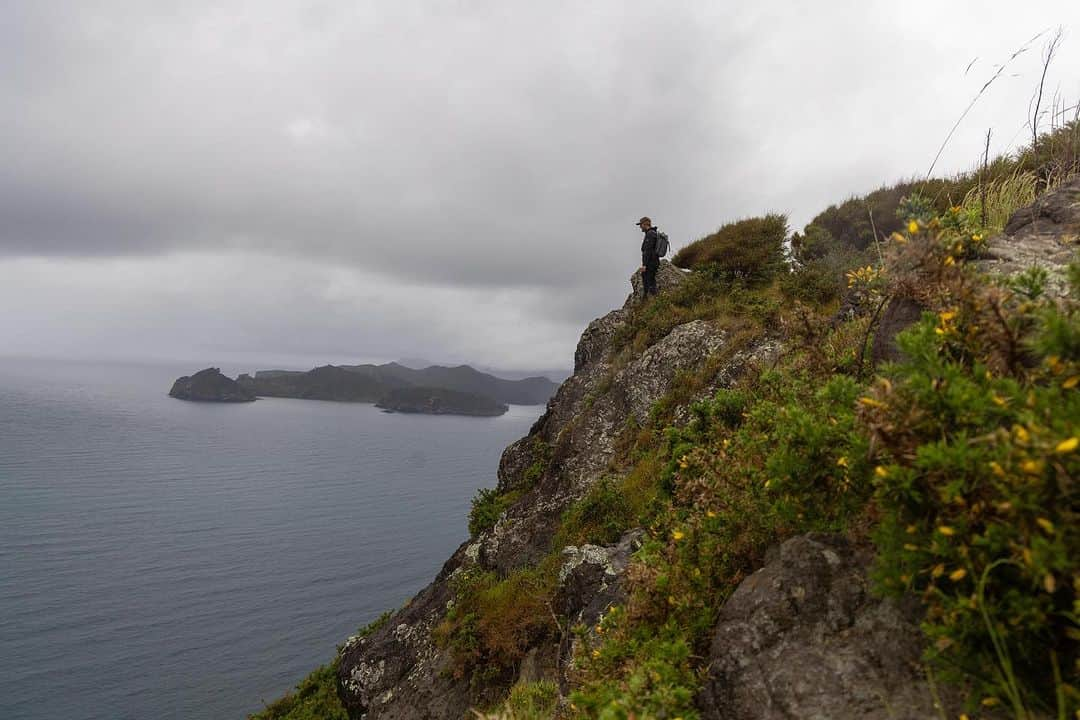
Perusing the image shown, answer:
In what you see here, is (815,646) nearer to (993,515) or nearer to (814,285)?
(993,515)

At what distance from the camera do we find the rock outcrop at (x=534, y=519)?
11.4 m

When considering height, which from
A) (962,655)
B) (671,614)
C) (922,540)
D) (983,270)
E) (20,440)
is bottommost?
(20,440)

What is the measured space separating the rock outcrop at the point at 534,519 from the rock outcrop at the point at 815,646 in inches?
212

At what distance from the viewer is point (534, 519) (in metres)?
14.1

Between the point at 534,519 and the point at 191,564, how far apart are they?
8473cm

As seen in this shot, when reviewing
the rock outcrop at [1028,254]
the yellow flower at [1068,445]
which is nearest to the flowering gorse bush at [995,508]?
the yellow flower at [1068,445]

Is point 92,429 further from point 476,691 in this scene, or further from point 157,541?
point 476,691

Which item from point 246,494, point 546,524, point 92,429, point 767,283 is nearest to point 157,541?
point 246,494

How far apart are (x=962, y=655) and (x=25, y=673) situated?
80.8m

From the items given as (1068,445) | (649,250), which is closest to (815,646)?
(1068,445)

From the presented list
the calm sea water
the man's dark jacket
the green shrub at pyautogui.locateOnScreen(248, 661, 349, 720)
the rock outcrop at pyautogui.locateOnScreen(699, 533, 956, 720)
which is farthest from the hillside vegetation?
the calm sea water

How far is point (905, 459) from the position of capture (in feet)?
8.10

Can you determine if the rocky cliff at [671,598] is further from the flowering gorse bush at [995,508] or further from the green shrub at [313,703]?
the green shrub at [313,703]

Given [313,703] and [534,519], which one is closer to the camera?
[534,519]
